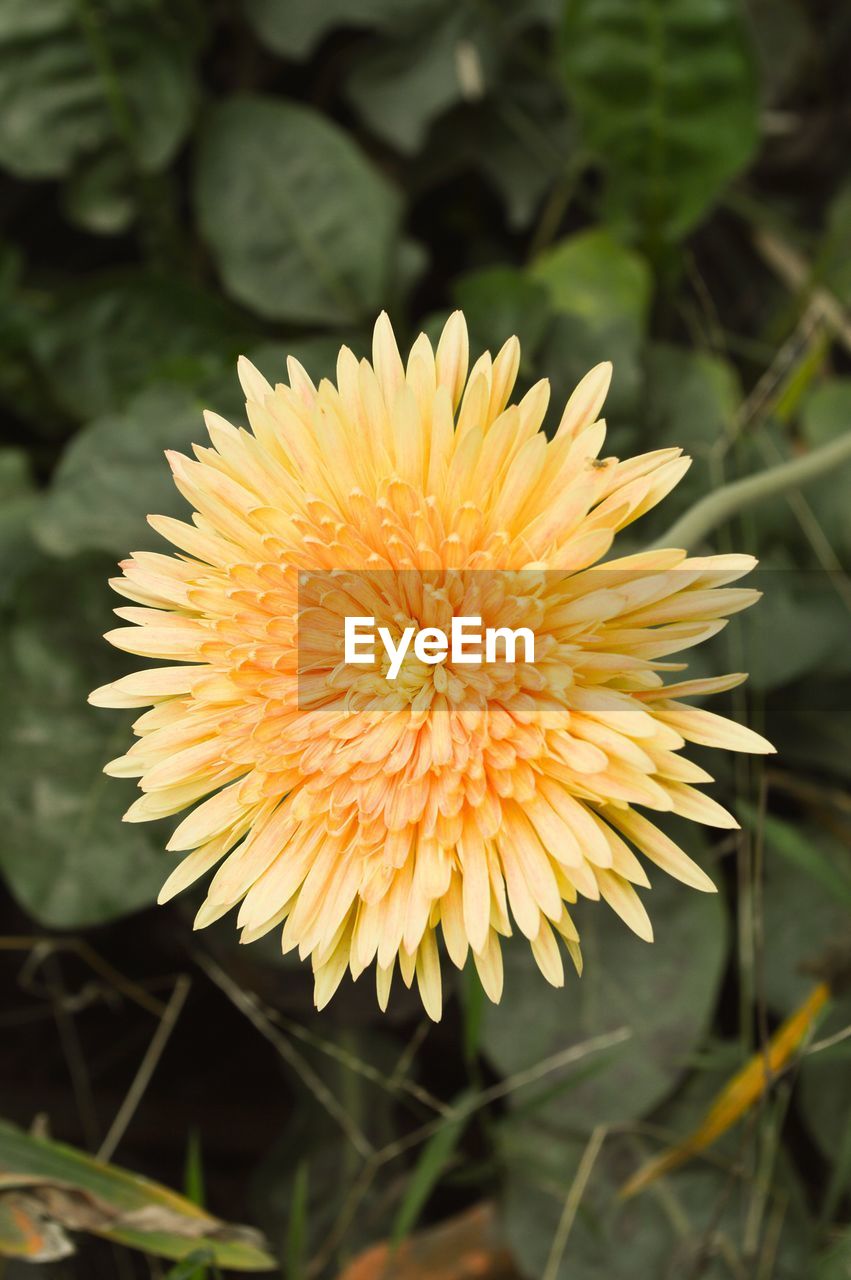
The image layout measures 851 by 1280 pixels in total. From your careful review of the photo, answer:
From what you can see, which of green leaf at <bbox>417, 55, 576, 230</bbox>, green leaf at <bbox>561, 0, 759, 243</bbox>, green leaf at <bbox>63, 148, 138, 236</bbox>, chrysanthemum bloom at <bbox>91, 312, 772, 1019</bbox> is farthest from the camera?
green leaf at <bbox>417, 55, 576, 230</bbox>

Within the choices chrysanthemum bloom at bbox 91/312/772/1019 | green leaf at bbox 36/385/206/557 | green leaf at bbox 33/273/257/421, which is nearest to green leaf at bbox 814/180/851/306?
green leaf at bbox 33/273/257/421

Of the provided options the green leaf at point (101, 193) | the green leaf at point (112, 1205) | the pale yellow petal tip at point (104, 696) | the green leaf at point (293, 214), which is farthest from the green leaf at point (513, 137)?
the green leaf at point (112, 1205)

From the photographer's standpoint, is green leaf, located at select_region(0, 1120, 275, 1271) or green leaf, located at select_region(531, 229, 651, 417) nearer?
green leaf, located at select_region(0, 1120, 275, 1271)

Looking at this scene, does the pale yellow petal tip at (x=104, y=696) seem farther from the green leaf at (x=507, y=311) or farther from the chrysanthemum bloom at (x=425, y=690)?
the green leaf at (x=507, y=311)

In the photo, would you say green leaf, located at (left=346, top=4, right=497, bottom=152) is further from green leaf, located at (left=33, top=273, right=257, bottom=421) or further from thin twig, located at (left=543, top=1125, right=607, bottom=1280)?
thin twig, located at (left=543, top=1125, right=607, bottom=1280)

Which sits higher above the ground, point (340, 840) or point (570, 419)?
point (570, 419)

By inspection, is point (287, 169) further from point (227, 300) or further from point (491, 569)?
point (491, 569)

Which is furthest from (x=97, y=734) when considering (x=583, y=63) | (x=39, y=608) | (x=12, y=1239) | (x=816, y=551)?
(x=583, y=63)

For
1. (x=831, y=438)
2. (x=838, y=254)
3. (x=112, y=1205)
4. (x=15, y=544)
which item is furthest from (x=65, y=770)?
(x=838, y=254)
